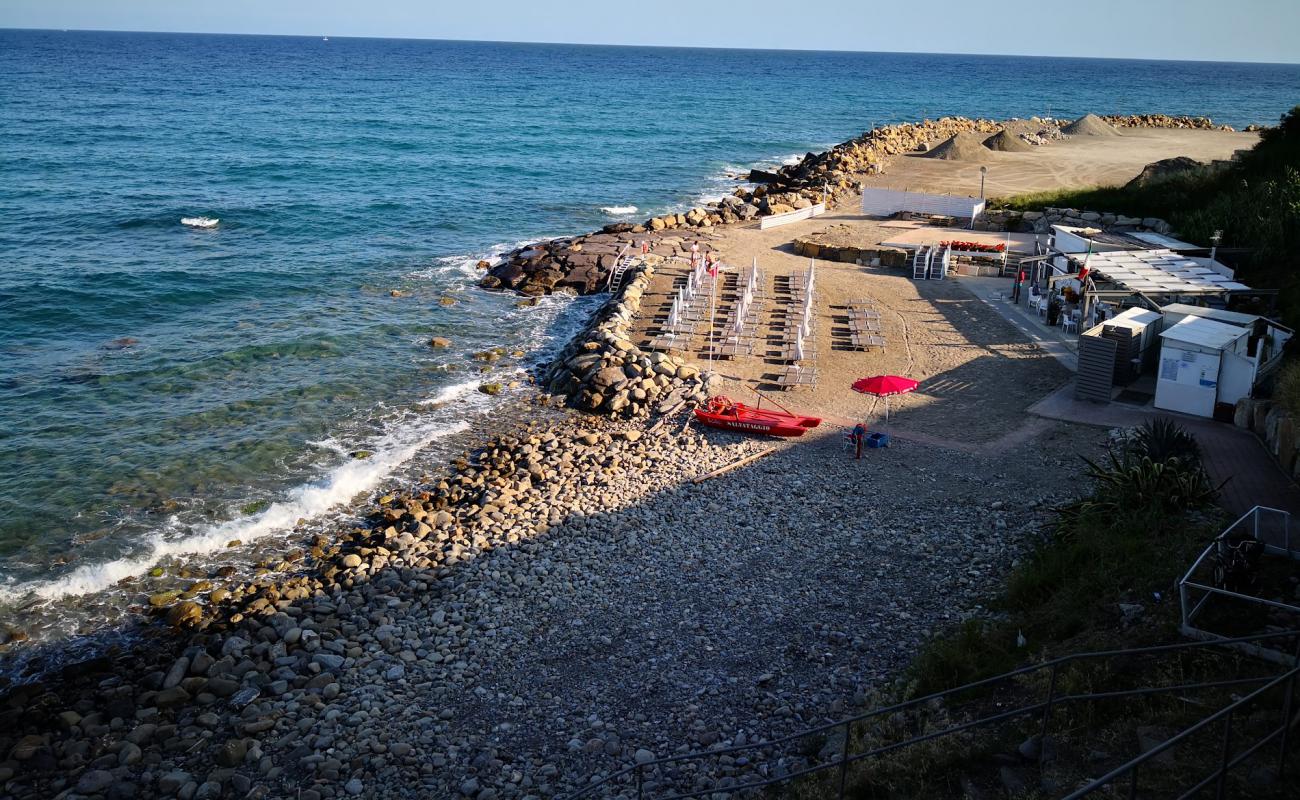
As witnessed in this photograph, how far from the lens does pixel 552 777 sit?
10125 mm

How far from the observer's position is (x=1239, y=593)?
9.46m

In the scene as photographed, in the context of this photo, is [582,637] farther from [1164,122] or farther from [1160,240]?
[1164,122]

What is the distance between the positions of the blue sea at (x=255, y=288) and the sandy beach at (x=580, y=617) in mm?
2599

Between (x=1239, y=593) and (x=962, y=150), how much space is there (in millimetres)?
45978

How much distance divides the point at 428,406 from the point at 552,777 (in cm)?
1280

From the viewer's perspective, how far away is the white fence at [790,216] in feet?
119

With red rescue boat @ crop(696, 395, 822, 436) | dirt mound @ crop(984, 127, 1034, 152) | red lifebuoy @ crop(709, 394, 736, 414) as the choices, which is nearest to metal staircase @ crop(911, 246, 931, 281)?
red rescue boat @ crop(696, 395, 822, 436)

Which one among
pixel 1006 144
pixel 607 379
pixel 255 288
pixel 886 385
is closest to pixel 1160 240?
pixel 886 385

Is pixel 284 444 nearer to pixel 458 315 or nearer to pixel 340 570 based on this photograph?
pixel 340 570

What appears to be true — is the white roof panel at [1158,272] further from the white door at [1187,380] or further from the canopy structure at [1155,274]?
the white door at [1187,380]

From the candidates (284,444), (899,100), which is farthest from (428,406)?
(899,100)

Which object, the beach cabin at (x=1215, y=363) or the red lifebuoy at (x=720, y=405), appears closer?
the beach cabin at (x=1215, y=363)

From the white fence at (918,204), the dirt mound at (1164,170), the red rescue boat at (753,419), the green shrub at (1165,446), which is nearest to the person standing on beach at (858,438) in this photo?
the red rescue boat at (753,419)

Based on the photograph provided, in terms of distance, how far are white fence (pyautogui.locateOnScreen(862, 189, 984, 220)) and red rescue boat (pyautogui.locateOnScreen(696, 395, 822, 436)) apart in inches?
731
